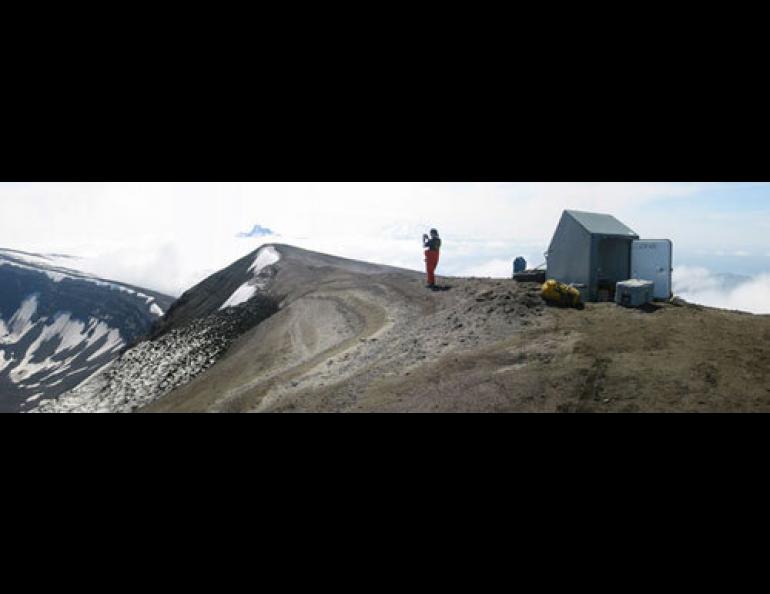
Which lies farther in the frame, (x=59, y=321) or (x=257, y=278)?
(x=59, y=321)

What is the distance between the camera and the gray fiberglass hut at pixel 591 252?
1426 centimetres

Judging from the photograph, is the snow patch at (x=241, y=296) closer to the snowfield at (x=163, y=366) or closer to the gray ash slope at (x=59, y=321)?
the snowfield at (x=163, y=366)

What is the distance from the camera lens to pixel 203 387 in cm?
1481

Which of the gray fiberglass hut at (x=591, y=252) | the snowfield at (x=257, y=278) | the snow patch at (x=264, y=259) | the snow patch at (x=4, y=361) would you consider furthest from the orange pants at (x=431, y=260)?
the snow patch at (x=4, y=361)

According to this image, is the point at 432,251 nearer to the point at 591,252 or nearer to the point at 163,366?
the point at 591,252

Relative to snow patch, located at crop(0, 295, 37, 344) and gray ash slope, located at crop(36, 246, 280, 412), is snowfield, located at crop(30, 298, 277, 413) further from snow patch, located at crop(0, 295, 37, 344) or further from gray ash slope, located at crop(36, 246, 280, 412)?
snow patch, located at crop(0, 295, 37, 344)

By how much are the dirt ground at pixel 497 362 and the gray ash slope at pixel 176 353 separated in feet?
8.74

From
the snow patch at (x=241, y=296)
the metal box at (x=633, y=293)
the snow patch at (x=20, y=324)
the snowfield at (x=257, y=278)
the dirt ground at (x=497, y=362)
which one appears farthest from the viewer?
the snow patch at (x=20, y=324)

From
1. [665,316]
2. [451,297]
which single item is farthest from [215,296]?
[665,316]

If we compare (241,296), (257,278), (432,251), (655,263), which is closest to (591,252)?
(655,263)

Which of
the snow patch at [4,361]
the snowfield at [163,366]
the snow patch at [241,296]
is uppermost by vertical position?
the snow patch at [241,296]

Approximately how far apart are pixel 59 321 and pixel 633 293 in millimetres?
123899

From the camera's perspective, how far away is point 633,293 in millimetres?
12969

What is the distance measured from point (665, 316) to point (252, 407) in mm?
10681
